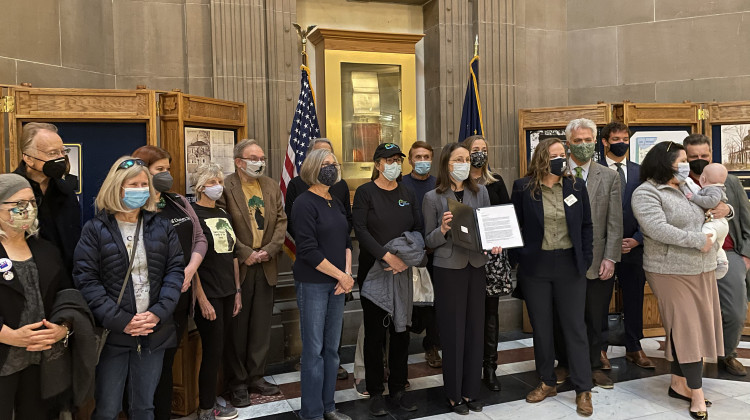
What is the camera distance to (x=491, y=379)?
14.8 feet

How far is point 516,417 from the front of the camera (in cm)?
393

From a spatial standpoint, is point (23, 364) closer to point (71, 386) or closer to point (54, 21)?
Answer: point (71, 386)

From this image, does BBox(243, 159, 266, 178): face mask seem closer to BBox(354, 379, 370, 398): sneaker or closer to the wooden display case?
the wooden display case

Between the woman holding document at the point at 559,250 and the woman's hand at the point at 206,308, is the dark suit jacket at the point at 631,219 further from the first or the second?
the woman's hand at the point at 206,308

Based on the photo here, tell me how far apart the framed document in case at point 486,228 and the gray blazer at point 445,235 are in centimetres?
11

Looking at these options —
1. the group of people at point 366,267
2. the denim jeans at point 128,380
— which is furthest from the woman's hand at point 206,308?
the denim jeans at point 128,380

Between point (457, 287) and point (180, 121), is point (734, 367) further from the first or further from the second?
point (180, 121)

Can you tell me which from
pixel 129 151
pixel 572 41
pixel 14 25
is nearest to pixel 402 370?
pixel 129 151

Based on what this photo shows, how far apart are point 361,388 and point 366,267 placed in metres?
1.02

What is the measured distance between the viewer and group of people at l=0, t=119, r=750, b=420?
118 inches

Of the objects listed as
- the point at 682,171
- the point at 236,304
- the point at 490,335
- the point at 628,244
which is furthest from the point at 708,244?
the point at 236,304

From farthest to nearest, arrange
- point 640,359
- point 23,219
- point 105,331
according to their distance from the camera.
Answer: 1. point 640,359
2. point 105,331
3. point 23,219

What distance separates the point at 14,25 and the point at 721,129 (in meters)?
7.05

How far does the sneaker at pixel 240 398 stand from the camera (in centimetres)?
421
